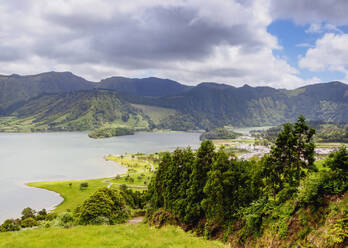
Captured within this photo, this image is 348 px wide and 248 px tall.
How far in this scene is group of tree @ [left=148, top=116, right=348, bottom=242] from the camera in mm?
22641

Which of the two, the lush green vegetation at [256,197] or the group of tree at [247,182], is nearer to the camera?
the lush green vegetation at [256,197]

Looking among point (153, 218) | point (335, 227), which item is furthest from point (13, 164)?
point (335, 227)

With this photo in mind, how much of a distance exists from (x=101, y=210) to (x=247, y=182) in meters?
34.2

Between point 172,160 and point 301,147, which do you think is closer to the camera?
point 301,147

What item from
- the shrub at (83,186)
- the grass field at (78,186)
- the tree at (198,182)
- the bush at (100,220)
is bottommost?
the grass field at (78,186)

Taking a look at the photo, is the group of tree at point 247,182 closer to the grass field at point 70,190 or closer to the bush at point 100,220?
the bush at point 100,220

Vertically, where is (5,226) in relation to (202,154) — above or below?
below

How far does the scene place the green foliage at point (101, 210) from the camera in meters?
52.8

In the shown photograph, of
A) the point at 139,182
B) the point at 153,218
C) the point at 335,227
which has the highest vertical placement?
the point at 335,227

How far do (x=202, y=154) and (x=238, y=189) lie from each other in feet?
33.5

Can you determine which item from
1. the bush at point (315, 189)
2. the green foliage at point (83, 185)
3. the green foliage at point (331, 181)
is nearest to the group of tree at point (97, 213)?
the bush at point (315, 189)

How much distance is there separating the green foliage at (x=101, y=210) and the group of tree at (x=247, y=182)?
1163cm

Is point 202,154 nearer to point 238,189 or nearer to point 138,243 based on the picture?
point 238,189

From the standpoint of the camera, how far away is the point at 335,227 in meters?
17.9
